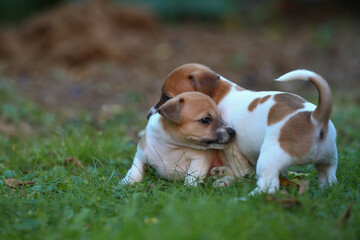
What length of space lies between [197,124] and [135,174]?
84 cm

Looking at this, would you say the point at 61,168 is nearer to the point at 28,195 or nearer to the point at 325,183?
the point at 28,195

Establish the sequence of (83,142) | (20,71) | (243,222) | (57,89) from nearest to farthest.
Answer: (243,222)
(83,142)
(57,89)
(20,71)

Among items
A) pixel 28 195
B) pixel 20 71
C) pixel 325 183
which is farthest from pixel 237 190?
pixel 20 71

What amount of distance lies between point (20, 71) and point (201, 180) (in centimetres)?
774

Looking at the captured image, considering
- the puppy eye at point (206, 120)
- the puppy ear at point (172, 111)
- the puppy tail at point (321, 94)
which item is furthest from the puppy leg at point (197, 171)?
the puppy tail at point (321, 94)

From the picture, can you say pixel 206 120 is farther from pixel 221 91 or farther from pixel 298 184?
pixel 298 184

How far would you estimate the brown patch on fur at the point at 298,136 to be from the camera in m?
3.69

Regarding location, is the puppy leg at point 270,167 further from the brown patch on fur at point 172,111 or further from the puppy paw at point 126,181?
the puppy paw at point 126,181

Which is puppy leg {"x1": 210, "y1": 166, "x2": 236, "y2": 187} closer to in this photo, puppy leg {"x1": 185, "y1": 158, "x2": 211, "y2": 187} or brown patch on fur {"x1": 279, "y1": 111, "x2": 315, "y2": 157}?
puppy leg {"x1": 185, "y1": 158, "x2": 211, "y2": 187}

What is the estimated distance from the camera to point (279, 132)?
149 inches

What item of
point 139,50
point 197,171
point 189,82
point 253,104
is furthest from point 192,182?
point 139,50

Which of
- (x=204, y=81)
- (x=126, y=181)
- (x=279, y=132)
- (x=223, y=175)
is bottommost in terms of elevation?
(x=126, y=181)

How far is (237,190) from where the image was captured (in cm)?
407

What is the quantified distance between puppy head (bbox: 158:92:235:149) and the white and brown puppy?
6.1 inches
